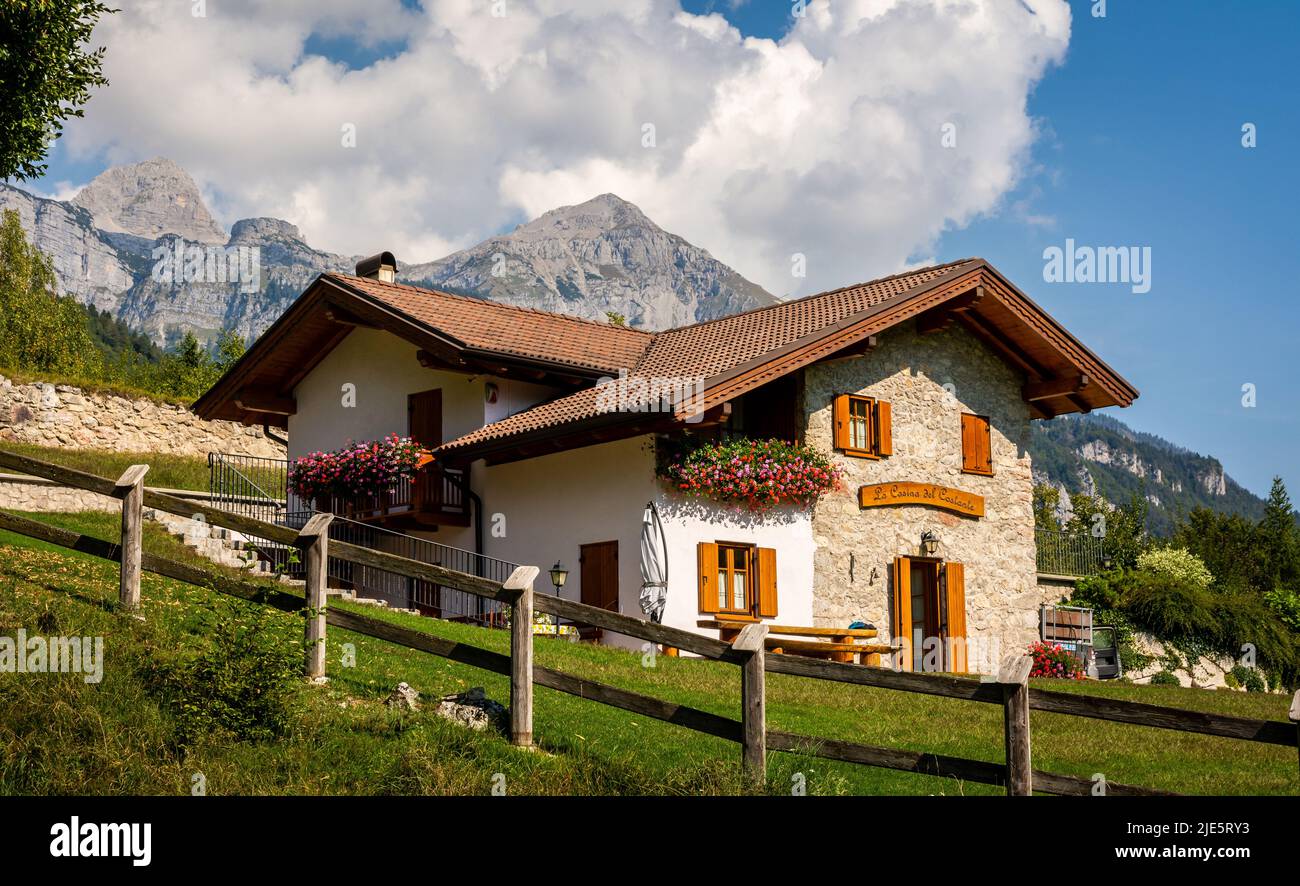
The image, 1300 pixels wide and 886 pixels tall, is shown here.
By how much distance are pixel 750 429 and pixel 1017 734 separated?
44.3 ft

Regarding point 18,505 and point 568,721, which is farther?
point 18,505

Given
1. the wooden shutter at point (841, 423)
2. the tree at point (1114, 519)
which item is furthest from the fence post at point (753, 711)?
the tree at point (1114, 519)

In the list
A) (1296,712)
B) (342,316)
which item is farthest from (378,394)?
(1296,712)

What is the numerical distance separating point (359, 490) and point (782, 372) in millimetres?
7583

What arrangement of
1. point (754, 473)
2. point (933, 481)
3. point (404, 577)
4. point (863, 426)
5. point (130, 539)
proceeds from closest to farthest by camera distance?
1. point (130, 539)
2. point (754, 473)
3. point (404, 577)
4. point (863, 426)
5. point (933, 481)

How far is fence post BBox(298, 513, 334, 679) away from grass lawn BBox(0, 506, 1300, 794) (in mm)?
238

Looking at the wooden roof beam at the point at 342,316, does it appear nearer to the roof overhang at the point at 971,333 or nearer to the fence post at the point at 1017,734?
the roof overhang at the point at 971,333

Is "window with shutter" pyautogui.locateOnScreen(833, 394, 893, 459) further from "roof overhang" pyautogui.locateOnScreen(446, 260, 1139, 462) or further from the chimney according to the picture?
the chimney

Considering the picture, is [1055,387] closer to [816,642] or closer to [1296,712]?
[816,642]

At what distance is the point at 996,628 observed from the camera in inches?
915

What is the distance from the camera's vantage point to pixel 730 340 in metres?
22.8

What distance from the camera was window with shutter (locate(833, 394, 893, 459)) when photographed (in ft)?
70.0
